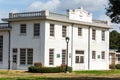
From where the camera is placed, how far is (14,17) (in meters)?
53.8

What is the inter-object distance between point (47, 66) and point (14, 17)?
8.65 m

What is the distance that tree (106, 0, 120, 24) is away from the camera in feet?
97.5

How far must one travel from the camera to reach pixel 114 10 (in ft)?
99.3

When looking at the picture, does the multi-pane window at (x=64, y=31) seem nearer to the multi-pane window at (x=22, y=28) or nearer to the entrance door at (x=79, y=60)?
the entrance door at (x=79, y=60)

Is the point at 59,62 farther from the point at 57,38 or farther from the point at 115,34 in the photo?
the point at 115,34

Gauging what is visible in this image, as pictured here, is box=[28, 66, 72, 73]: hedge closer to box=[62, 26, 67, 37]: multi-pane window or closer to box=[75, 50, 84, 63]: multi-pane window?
box=[62, 26, 67, 37]: multi-pane window

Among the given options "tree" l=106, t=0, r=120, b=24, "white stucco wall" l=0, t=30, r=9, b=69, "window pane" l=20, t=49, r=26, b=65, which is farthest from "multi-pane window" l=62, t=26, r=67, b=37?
"tree" l=106, t=0, r=120, b=24

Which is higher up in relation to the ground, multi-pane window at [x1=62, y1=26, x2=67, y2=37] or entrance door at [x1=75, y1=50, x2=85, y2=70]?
multi-pane window at [x1=62, y1=26, x2=67, y2=37]

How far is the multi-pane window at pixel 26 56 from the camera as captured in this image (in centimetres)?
5194

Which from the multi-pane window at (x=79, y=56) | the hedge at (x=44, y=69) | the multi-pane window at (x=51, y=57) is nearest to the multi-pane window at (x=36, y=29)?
the multi-pane window at (x=51, y=57)

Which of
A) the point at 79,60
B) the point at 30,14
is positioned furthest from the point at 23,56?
the point at 79,60

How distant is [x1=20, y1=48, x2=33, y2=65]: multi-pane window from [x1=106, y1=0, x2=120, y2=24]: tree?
2259 centimetres

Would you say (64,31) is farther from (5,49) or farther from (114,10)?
(114,10)

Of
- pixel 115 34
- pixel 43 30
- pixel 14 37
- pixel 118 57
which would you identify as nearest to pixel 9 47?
pixel 14 37
